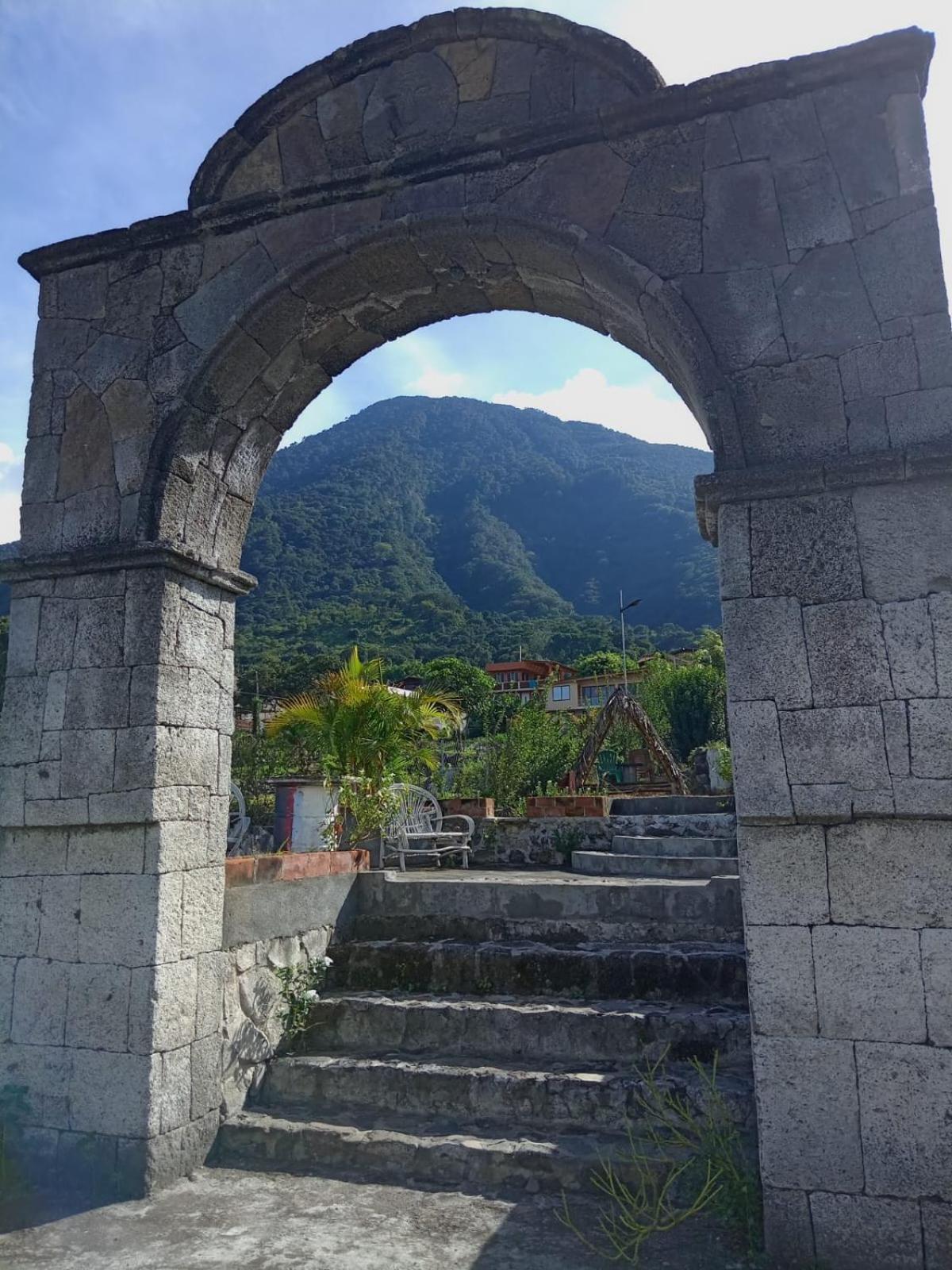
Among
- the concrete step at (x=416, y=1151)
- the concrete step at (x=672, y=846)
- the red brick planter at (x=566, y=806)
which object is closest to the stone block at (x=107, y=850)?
the concrete step at (x=416, y=1151)

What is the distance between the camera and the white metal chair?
739 centimetres

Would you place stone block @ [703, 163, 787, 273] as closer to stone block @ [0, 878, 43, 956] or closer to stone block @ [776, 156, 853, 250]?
stone block @ [776, 156, 853, 250]

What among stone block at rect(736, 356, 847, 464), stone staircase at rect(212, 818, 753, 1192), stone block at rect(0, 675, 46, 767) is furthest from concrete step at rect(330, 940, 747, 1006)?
stone block at rect(736, 356, 847, 464)

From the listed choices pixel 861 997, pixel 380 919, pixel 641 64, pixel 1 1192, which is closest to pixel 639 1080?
pixel 861 997

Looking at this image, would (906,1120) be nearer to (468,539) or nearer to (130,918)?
(130,918)

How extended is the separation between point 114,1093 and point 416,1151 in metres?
1.31

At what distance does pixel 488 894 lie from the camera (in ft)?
17.1

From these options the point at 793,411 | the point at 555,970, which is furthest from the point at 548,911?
the point at 793,411

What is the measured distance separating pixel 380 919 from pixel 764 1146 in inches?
110

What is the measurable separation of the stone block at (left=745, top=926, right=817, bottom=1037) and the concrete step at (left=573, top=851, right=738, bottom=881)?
12.4ft

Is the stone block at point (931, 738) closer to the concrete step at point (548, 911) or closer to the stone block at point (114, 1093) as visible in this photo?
the concrete step at point (548, 911)

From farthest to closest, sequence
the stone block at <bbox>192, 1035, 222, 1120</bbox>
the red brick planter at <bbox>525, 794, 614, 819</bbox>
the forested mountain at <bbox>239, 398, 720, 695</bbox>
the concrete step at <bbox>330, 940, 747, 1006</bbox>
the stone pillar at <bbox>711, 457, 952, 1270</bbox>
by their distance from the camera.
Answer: the forested mountain at <bbox>239, 398, 720, 695</bbox>, the red brick planter at <bbox>525, 794, 614, 819</bbox>, the concrete step at <bbox>330, 940, 747, 1006</bbox>, the stone block at <bbox>192, 1035, 222, 1120</bbox>, the stone pillar at <bbox>711, 457, 952, 1270</bbox>

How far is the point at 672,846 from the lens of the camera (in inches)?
318

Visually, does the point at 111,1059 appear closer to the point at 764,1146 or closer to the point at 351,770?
the point at 764,1146
